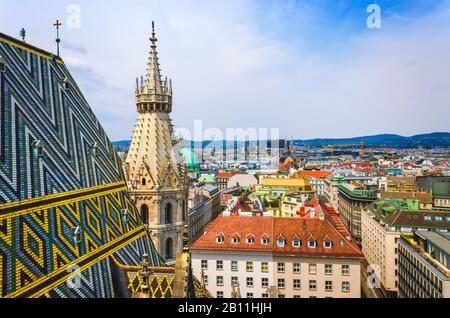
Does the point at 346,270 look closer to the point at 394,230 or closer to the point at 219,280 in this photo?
the point at 219,280

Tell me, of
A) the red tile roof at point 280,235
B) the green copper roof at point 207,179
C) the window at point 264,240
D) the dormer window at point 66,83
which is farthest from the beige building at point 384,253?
the green copper roof at point 207,179

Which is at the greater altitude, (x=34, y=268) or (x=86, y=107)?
(x=86, y=107)

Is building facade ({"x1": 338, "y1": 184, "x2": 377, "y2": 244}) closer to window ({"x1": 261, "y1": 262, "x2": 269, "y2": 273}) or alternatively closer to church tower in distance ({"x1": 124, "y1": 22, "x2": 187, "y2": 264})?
window ({"x1": 261, "y1": 262, "x2": 269, "y2": 273})

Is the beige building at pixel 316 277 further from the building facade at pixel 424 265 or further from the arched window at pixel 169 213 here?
the arched window at pixel 169 213

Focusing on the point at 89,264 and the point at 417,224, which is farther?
the point at 417,224
